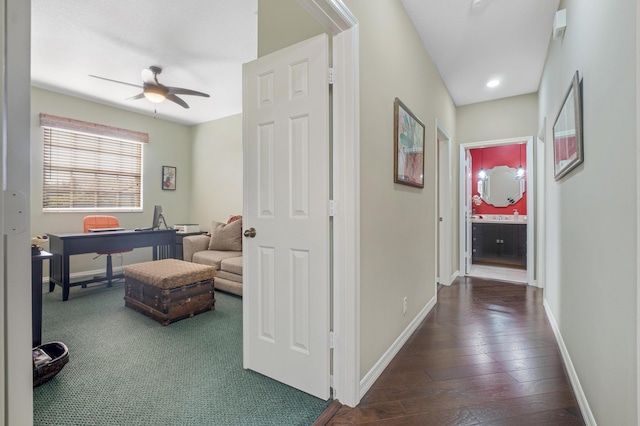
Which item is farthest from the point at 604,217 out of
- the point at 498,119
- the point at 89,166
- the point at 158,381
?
the point at 89,166

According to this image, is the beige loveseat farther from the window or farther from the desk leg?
the window

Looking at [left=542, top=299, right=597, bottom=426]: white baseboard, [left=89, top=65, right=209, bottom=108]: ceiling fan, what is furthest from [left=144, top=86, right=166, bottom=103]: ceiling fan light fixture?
[left=542, top=299, right=597, bottom=426]: white baseboard

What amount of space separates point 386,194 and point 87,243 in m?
3.37

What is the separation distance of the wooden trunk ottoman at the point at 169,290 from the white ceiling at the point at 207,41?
2.17 meters

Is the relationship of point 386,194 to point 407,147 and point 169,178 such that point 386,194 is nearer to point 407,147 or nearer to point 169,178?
point 407,147

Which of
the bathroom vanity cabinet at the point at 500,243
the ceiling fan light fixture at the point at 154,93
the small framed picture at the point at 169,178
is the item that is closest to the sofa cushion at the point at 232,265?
the ceiling fan light fixture at the point at 154,93

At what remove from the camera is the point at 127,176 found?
4.92 metres

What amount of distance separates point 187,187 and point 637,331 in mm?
5978

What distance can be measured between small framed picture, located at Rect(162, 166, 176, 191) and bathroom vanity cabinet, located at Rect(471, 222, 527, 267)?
216 inches

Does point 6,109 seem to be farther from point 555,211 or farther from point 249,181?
point 555,211

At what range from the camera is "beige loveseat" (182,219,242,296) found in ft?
12.0

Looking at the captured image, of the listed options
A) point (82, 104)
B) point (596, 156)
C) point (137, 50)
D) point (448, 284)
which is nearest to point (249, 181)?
point (596, 156)

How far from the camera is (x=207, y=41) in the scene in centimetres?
288

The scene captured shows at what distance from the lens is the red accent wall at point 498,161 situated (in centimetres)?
555
